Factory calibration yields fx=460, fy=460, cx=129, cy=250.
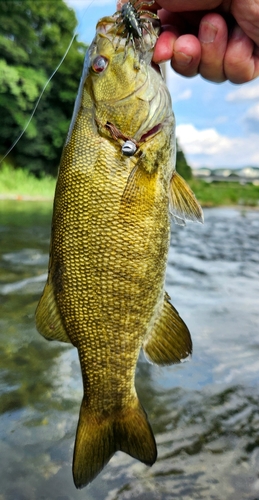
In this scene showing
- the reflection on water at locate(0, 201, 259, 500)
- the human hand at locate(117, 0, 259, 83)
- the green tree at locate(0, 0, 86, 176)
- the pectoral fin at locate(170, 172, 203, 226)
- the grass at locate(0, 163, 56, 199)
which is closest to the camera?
the pectoral fin at locate(170, 172, 203, 226)

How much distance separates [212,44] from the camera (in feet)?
9.52

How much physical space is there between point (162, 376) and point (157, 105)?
9.78 ft

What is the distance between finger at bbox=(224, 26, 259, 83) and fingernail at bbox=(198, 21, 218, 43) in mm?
160

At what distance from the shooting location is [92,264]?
2.22m

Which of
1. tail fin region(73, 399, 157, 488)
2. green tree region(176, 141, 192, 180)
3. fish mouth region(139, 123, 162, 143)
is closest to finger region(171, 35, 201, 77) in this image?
fish mouth region(139, 123, 162, 143)

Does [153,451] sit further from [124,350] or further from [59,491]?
[59,491]

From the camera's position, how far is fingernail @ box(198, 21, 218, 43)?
2.84 m

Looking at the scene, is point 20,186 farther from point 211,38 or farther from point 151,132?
point 151,132

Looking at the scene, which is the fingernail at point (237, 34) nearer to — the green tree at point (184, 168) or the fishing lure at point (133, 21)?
the fishing lure at point (133, 21)

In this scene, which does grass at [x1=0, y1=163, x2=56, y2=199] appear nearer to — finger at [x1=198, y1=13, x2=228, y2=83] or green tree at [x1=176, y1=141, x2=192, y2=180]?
green tree at [x1=176, y1=141, x2=192, y2=180]

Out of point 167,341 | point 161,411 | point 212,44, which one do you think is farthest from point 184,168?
point 167,341

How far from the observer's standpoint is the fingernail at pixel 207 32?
9.33 feet

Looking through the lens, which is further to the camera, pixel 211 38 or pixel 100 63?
pixel 211 38

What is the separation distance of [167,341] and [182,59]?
1704 mm
